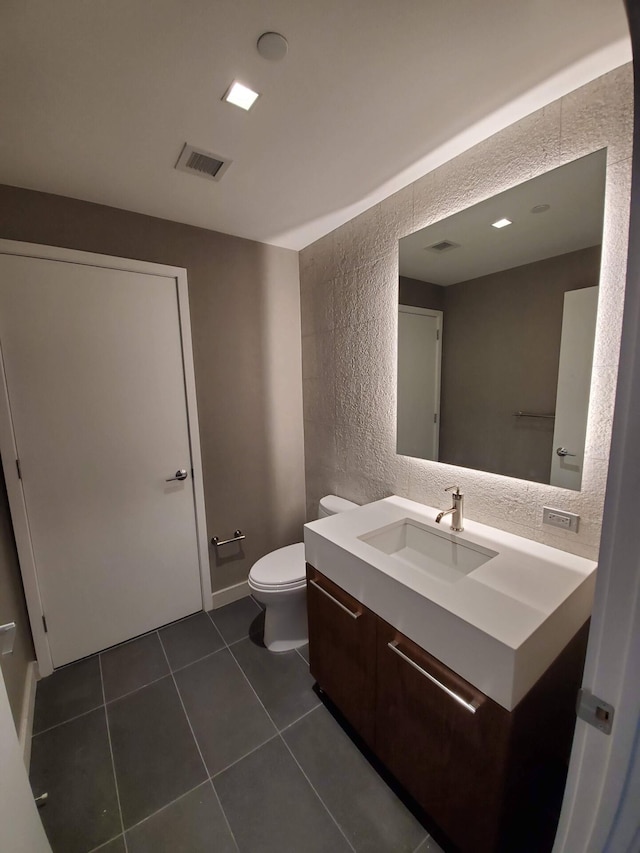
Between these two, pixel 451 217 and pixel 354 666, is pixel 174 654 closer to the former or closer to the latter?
pixel 354 666

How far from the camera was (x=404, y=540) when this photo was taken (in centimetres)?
158

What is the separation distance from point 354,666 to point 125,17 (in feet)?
6.92

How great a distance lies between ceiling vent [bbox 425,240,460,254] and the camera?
59.3 inches

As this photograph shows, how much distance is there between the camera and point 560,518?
4.01 feet

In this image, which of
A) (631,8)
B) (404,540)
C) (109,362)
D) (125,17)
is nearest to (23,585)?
(109,362)

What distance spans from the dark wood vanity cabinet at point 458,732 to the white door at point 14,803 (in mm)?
945

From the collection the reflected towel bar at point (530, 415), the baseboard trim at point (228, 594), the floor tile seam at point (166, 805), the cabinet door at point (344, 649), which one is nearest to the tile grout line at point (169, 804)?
the floor tile seam at point (166, 805)

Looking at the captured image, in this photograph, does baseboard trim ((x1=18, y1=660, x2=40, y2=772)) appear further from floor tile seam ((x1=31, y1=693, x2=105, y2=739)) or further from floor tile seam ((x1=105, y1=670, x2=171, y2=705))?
floor tile seam ((x1=105, y1=670, x2=171, y2=705))

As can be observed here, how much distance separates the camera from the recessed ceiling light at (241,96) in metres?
1.07

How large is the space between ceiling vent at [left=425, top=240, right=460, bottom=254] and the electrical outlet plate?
115 cm

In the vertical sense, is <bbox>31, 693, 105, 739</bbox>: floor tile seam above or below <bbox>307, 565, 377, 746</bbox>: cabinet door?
below

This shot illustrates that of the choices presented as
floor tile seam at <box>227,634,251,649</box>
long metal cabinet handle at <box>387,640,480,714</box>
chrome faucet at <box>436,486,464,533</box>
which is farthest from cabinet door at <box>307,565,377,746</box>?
floor tile seam at <box>227,634,251,649</box>

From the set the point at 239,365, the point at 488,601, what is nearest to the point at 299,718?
the point at 488,601

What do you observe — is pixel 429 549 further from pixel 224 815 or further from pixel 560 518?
pixel 224 815
